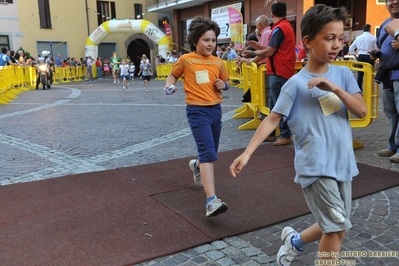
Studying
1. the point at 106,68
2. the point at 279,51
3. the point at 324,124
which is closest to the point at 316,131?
the point at 324,124

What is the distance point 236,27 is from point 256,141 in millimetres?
21574

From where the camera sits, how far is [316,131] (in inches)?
83.4

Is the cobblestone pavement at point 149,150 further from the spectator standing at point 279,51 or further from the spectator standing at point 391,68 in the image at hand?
the spectator standing at point 279,51

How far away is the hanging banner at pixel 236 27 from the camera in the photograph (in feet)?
73.3

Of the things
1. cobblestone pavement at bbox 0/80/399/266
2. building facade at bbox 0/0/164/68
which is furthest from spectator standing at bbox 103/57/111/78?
cobblestone pavement at bbox 0/80/399/266

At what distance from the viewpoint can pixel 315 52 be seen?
2102 mm

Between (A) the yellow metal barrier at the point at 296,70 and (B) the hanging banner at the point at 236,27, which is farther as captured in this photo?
(B) the hanging banner at the point at 236,27

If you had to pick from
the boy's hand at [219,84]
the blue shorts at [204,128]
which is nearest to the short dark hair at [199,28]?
the boy's hand at [219,84]

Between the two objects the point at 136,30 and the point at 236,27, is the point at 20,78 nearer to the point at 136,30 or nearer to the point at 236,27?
the point at 136,30

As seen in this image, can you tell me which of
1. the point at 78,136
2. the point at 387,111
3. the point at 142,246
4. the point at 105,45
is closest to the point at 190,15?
the point at 105,45

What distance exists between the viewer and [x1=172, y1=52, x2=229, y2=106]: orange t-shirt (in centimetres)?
351

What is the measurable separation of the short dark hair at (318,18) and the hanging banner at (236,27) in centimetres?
2046

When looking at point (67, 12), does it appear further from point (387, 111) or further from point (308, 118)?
point (308, 118)

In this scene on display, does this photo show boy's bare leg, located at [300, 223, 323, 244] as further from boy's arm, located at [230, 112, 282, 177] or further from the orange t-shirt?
the orange t-shirt
